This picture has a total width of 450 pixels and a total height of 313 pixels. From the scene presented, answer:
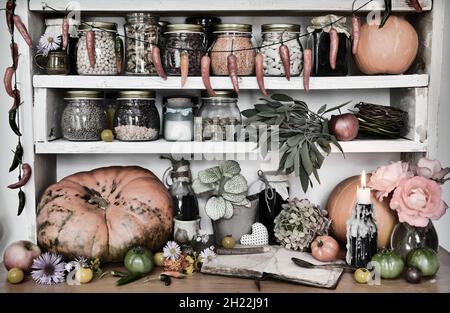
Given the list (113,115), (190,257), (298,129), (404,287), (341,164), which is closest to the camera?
(404,287)

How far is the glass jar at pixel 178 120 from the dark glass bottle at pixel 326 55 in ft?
1.41

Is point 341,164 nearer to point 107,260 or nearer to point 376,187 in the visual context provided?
point 376,187

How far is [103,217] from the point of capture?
1708mm

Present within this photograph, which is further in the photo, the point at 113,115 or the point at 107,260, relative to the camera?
the point at 113,115

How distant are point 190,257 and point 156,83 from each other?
0.53 metres

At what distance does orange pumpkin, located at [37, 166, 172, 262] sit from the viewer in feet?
5.49

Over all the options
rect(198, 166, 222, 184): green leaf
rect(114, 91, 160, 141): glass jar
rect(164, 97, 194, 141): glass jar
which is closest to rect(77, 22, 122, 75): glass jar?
rect(114, 91, 160, 141): glass jar

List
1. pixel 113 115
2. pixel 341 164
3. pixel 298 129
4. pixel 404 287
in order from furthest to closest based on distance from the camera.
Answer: pixel 341 164 < pixel 113 115 < pixel 298 129 < pixel 404 287

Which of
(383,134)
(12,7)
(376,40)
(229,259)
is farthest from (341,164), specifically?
(12,7)

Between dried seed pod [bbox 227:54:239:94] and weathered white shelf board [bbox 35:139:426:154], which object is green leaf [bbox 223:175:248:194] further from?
dried seed pod [bbox 227:54:239:94]

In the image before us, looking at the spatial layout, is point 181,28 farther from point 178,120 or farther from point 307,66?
A: point 307,66

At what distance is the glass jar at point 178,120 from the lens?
5.97ft

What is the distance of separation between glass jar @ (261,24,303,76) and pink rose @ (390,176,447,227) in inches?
19.7

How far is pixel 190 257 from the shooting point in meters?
1.69
